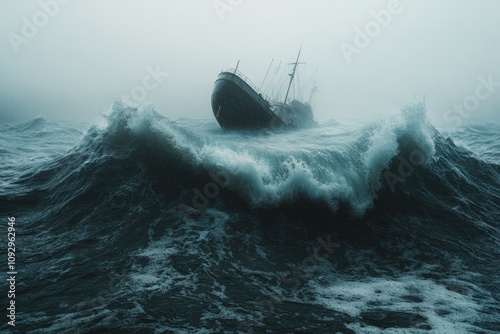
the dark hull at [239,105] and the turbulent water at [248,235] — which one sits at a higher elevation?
the dark hull at [239,105]

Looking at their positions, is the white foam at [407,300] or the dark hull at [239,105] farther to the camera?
the dark hull at [239,105]

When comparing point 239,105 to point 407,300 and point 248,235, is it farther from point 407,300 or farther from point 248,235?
point 407,300


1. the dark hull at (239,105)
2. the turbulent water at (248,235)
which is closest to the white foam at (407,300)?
the turbulent water at (248,235)

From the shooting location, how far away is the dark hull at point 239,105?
28281 mm

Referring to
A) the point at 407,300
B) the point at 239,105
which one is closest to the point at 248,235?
the point at 407,300

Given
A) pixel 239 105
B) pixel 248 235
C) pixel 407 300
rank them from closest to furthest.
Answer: pixel 407 300
pixel 248 235
pixel 239 105

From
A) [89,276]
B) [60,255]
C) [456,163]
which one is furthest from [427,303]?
[456,163]

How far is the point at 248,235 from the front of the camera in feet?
29.0

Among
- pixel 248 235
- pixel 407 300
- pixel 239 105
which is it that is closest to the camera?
pixel 407 300

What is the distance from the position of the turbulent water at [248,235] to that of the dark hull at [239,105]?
14.9 m

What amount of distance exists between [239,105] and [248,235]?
22.1 m

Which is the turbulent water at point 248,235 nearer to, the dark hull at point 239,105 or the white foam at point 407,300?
the white foam at point 407,300

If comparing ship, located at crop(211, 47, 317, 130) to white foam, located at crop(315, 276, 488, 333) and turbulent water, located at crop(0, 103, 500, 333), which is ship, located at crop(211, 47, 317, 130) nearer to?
turbulent water, located at crop(0, 103, 500, 333)

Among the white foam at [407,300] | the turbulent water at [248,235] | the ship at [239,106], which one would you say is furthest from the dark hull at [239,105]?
the white foam at [407,300]
